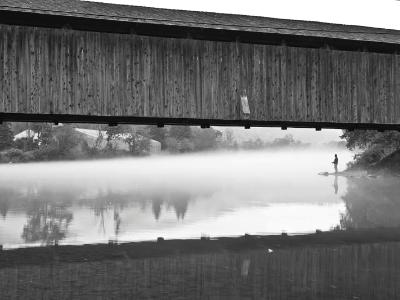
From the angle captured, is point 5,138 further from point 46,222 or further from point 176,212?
point 46,222

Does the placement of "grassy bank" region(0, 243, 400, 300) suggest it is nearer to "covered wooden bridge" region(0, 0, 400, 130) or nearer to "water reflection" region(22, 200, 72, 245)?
"water reflection" region(22, 200, 72, 245)

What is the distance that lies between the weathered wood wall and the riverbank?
449cm

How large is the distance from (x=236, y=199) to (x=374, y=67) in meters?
7.68

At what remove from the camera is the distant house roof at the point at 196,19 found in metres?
14.9

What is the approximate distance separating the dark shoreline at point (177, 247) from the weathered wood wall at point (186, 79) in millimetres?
4293

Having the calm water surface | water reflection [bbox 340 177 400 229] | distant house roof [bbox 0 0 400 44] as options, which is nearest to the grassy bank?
the calm water surface

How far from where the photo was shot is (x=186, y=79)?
16609 mm

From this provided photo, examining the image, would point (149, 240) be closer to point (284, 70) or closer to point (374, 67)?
point (284, 70)

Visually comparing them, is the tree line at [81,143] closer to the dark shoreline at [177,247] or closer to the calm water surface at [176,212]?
the calm water surface at [176,212]

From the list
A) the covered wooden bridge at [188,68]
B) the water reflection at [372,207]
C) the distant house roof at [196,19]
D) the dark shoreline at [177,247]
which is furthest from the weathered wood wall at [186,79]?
the dark shoreline at [177,247]

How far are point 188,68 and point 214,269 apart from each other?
7.63 metres

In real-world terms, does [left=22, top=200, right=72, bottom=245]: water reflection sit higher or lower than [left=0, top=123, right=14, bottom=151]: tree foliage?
lower

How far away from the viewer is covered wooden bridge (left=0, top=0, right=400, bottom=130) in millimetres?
15211

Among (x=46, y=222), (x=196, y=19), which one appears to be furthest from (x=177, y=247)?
(x=196, y=19)
